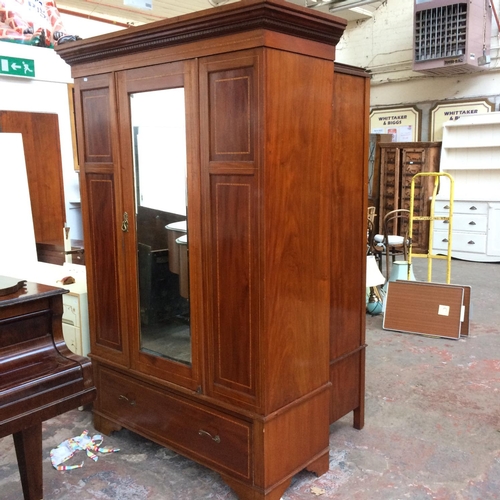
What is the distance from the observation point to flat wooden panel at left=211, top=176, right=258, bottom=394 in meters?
1.90

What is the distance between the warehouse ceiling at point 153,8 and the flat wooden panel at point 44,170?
2.99 meters

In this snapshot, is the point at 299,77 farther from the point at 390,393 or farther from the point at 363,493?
the point at 390,393

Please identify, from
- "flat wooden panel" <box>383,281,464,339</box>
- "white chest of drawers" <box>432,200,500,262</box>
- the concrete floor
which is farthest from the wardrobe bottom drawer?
"white chest of drawers" <box>432,200,500,262</box>

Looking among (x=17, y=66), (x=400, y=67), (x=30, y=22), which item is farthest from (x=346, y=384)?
(x=400, y=67)

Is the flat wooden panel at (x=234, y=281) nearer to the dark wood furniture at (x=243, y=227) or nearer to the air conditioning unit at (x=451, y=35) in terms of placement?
the dark wood furniture at (x=243, y=227)

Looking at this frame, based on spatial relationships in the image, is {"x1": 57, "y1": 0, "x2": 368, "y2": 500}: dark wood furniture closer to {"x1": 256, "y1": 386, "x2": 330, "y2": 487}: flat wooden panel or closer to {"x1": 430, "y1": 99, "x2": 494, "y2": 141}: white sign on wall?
{"x1": 256, "y1": 386, "x2": 330, "y2": 487}: flat wooden panel

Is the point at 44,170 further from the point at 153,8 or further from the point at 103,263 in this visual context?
the point at 153,8

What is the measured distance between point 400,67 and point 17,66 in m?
5.54

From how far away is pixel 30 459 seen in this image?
198cm

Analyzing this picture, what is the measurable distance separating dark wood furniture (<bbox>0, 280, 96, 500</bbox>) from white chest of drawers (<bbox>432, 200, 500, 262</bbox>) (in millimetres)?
5957

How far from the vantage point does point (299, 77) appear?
1.89m

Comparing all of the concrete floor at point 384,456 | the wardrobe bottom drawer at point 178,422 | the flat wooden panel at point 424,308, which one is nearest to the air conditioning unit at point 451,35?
the flat wooden panel at point 424,308

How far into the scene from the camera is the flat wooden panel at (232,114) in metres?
1.81

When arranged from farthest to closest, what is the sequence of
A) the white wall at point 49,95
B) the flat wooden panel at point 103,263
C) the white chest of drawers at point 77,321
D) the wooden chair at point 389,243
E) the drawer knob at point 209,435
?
the wooden chair at point 389,243 → the white wall at point 49,95 → the white chest of drawers at point 77,321 → the flat wooden panel at point 103,263 → the drawer knob at point 209,435
